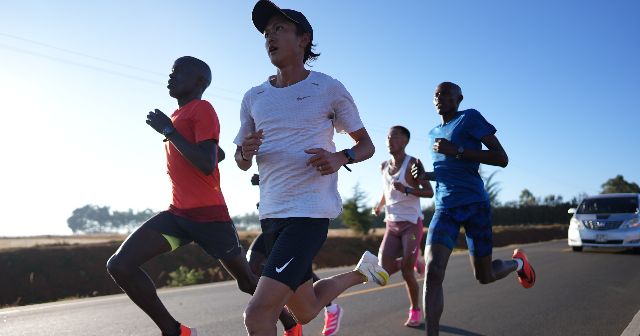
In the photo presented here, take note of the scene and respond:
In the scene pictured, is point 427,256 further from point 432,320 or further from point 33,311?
point 33,311

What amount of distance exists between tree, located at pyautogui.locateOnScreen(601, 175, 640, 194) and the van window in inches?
3479

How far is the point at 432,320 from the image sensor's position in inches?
171

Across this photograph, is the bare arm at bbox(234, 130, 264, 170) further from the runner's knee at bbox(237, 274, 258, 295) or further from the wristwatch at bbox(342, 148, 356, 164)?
the runner's knee at bbox(237, 274, 258, 295)

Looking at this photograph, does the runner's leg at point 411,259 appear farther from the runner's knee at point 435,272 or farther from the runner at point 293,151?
the runner at point 293,151

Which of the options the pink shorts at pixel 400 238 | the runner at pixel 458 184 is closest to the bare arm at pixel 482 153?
the runner at pixel 458 184

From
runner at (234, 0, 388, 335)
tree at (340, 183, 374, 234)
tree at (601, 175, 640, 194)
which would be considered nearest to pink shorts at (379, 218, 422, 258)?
runner at (234, 0, 388, 335)

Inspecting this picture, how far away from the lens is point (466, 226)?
195 inches

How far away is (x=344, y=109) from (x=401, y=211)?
11.5ft

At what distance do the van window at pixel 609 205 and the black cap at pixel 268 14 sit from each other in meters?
15.7

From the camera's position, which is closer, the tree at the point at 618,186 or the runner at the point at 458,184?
the runner at the point at 458,184

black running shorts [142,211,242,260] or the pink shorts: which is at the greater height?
black running shorts [142,211,242,260]

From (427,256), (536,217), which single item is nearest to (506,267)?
(427,256)

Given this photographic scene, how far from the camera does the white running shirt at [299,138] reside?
10.3ft

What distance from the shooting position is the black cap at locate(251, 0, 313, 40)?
323 centimetres
